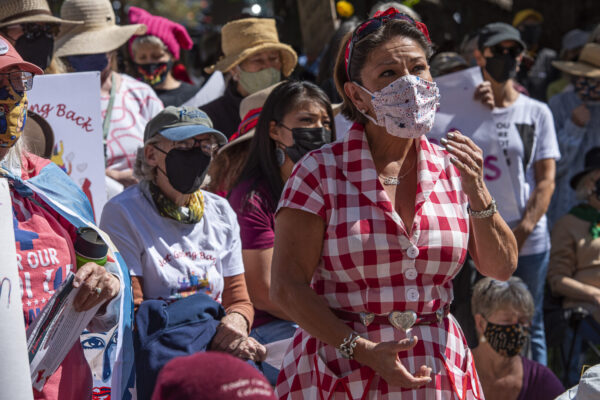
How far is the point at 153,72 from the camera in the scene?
6.61 meters

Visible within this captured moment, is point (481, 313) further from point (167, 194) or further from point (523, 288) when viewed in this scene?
point (167, 194)

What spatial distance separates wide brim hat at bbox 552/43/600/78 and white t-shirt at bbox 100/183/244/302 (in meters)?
3.91

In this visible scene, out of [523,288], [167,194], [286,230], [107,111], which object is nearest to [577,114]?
[523,288]

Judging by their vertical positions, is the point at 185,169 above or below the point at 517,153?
above

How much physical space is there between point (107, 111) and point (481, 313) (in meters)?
2.53

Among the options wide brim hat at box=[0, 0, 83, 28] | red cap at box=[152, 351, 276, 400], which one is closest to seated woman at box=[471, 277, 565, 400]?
wide brim hat at box=[0, 0, 83, 28]

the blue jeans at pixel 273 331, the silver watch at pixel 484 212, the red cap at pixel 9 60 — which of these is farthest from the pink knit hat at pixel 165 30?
the silver watch at pixel 484 212

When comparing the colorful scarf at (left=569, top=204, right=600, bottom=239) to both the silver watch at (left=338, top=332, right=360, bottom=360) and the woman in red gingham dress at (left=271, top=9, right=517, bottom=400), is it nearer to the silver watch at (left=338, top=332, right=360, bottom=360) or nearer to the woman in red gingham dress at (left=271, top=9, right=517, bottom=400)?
the woman in red gingham dress at (left=271, top=9, right=517, bottom=400)

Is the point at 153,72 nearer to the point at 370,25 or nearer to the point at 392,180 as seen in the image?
the point at 370,25

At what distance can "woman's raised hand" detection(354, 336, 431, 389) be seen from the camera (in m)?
2.61

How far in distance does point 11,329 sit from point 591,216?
4789mm

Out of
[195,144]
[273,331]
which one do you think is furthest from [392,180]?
[273,331]

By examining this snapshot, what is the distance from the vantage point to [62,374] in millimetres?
2807

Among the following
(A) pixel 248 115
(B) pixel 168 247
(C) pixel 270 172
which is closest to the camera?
(B) pixel 168 247
